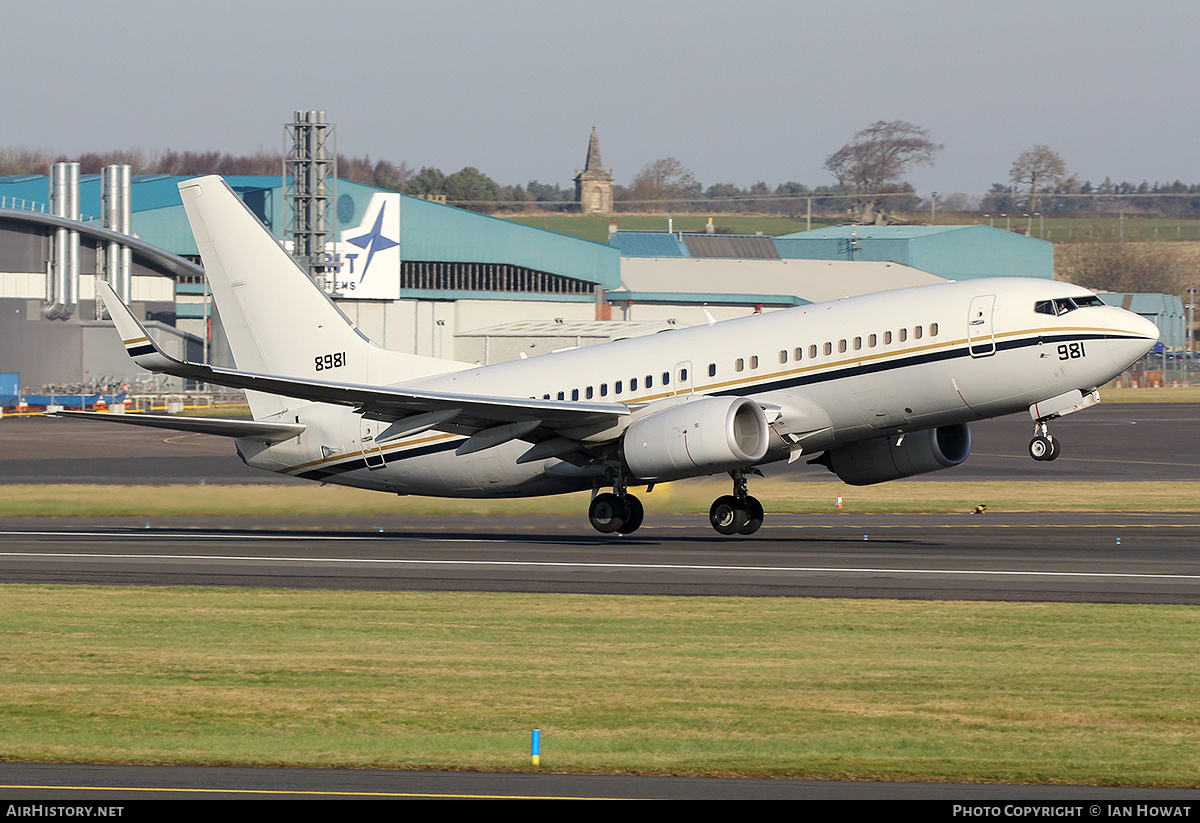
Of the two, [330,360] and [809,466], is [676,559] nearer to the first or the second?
[330,360]

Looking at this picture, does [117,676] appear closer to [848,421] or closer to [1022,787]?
[1022,787]

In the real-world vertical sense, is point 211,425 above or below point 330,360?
below

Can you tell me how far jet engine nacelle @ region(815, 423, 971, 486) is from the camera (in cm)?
3291

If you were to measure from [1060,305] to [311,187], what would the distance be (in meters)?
77.0

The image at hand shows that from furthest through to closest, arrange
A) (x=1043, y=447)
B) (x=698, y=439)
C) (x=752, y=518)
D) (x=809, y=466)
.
Answer: 1. (x=809, y=466)
2. (x=752, y=518)
3. (x=698, y=439)
4. (x=1043, y=447)

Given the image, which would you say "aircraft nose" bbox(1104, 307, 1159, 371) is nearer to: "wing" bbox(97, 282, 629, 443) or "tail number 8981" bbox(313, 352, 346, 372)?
"wing" bbox(97, 282, 629, 443)

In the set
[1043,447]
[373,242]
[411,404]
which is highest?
[373,242]

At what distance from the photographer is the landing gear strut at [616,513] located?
108 ft

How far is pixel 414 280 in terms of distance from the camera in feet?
351

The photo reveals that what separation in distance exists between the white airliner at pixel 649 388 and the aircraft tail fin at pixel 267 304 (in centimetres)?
5

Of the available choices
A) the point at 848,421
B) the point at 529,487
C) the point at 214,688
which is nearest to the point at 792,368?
the point at 848,421

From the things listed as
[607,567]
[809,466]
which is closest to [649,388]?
[607,567]

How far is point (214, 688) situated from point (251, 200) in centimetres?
9408

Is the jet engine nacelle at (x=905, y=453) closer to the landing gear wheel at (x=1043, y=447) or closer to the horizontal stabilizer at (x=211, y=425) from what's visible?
the landing gear wheel at (x=1043, y=447)
